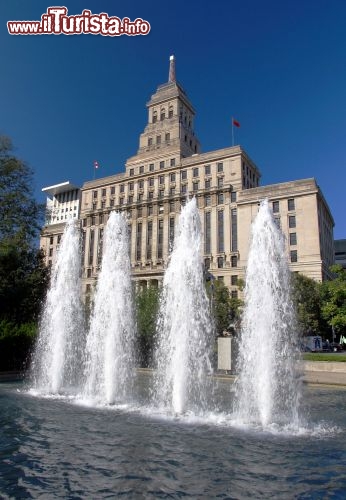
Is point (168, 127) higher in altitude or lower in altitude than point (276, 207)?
higher

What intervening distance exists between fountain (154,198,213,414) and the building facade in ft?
148

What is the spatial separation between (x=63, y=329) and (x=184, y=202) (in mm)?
55838

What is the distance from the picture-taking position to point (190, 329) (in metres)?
13.5

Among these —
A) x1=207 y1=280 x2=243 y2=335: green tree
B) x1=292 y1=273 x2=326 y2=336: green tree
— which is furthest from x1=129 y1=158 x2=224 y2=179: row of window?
x1=207 y1=280 x2=243 y2=335: green tree

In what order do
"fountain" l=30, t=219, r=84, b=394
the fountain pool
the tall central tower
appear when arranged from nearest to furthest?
1. the fountain pool
2. "fountain" l=30, t=219, r=84, b=394
3. the tall central tower

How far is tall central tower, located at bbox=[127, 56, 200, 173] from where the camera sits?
7988cm

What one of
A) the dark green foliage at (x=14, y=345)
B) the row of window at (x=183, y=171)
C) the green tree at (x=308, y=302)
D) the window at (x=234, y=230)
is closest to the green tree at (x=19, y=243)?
the dark green foliage at (x=14, y=345)

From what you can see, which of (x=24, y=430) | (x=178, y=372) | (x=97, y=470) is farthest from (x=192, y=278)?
(x=97, y=470)

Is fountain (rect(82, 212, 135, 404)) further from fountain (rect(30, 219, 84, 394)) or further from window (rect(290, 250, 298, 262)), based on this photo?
window (rect(290, 250, 298, 262))

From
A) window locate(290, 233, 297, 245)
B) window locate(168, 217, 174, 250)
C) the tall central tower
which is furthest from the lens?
the tall central tower

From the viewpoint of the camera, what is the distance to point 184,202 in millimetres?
72438

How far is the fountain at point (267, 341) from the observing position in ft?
38.0

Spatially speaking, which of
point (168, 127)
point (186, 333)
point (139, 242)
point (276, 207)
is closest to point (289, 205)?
point (276, 207)

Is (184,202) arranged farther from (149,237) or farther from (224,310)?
(224,310)
